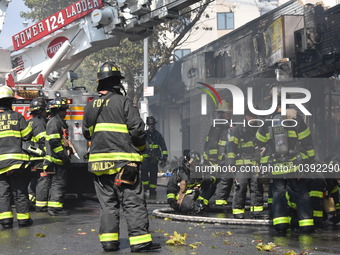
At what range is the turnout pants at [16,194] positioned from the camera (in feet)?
29.3

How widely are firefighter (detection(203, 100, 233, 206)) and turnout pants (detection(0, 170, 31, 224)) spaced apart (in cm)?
358

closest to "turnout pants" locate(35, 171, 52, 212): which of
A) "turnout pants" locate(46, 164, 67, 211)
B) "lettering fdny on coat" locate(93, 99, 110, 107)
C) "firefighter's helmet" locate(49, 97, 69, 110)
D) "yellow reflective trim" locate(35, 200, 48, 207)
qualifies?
"yellow reflective trim" locate(35, 200, 48, 207)

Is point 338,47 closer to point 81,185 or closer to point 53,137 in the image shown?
point 81,185

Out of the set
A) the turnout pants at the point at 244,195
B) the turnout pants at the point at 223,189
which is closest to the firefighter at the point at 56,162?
the turnout pants at the point at 223,189

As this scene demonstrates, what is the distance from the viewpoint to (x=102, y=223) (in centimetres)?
683

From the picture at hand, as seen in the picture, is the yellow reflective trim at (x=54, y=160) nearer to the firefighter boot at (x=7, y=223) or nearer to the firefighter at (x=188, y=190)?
the firefighter at (x=188, y=190)

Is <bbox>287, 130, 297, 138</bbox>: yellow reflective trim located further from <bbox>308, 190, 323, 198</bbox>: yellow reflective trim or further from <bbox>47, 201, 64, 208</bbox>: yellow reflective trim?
<bbox>47, 201, 64, 208</bbox>: yellow reflective trim

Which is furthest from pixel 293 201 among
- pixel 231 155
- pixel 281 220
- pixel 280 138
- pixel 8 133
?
pixel 8 133

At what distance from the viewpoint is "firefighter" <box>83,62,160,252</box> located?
6719mm

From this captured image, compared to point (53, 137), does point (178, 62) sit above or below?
above

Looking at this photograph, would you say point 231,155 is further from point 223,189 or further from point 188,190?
point 188,190

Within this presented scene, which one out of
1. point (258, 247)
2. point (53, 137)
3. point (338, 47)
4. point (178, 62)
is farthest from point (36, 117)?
point (178, 62)

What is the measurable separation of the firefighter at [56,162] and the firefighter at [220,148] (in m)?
2.57

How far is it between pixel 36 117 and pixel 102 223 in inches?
195
